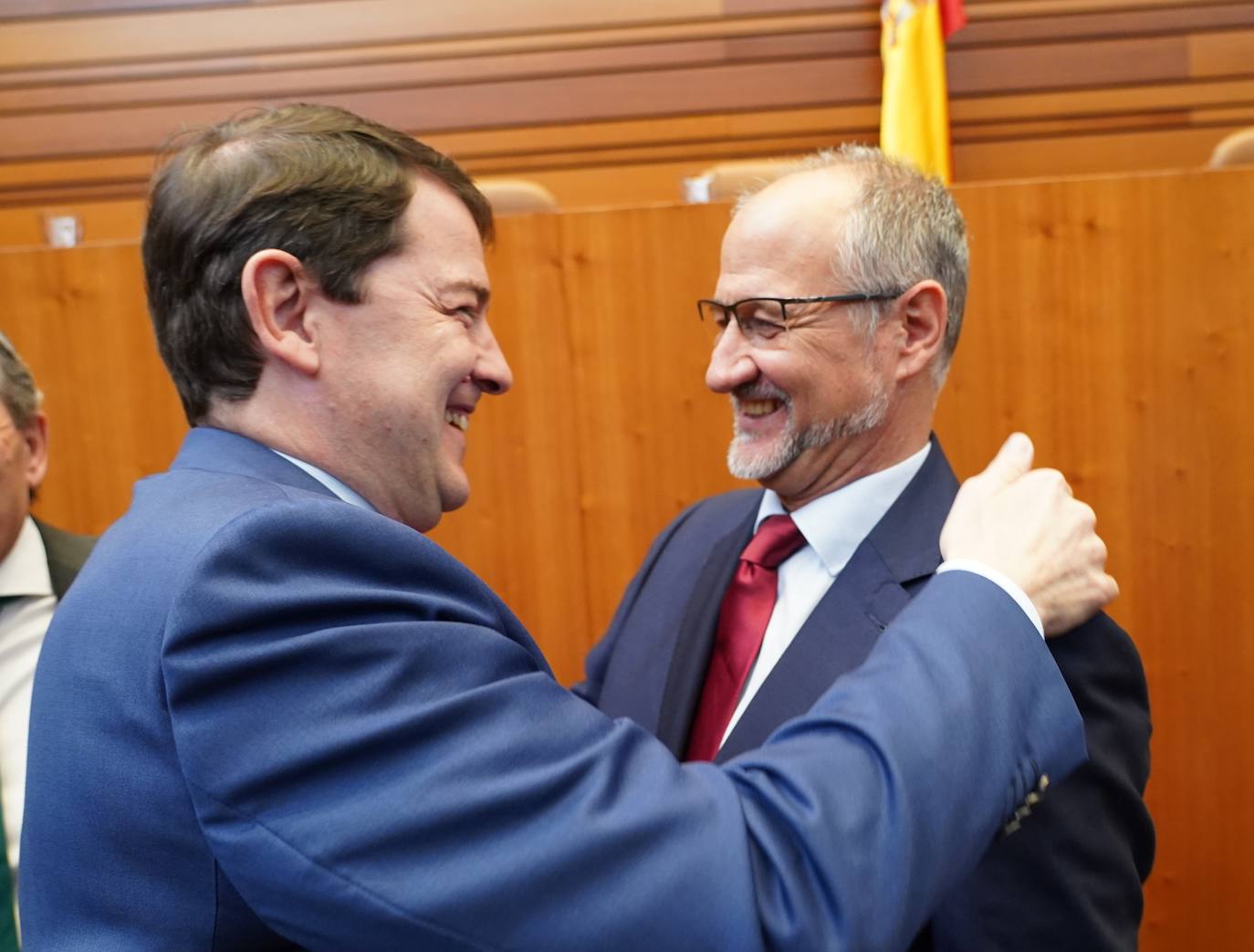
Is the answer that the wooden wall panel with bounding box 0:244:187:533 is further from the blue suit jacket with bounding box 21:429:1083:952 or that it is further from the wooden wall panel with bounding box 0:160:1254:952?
the blue suit jacket with bounding box 21:429:1083:952

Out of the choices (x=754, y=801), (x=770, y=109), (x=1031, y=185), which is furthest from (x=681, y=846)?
(x=770, y=109)

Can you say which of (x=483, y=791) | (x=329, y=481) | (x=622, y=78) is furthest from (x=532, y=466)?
(x=622, y=78)

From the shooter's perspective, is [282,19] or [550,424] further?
[282,19]

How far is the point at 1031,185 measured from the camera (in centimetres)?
250

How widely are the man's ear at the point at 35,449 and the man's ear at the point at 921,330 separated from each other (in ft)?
4.63

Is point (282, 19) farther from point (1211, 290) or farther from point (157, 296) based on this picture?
point (157, 296)

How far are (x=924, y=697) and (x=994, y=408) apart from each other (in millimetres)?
1717

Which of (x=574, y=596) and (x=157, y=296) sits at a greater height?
(x=157, y=296)

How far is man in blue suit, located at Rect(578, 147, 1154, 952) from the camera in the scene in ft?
5.13

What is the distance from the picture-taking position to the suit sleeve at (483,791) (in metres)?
0.86

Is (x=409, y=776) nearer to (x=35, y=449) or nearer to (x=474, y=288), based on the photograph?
(x=474, y=288)

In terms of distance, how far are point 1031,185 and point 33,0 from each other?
4.12 metres

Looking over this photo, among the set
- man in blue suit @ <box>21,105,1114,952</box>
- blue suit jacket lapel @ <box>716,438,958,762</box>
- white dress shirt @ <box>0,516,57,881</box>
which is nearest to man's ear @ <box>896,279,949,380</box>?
blue suit jacket lapel @ <box>716,438,958,762</box>

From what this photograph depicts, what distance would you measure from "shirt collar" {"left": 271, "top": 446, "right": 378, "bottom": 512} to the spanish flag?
12.7 ft
